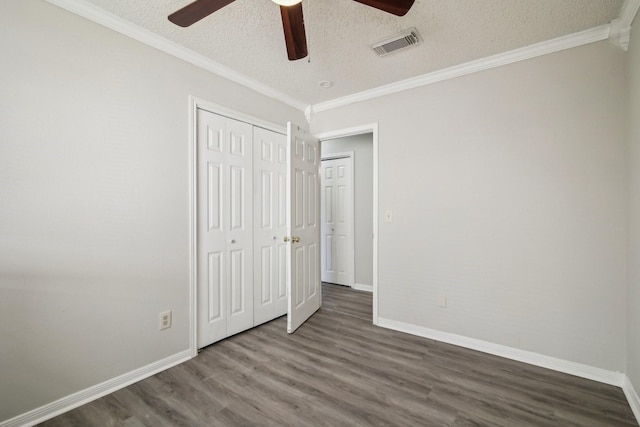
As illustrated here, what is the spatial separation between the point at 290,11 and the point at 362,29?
796mm

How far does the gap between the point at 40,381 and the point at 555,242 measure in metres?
3.56

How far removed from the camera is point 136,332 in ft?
6.54

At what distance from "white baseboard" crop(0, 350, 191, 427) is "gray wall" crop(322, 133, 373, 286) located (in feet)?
8.99

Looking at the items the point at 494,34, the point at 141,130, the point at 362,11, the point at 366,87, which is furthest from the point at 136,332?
the point at 494,34

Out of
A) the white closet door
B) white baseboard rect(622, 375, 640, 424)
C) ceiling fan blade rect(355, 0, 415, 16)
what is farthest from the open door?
white baseboard rect(622, 375, 640, 424)

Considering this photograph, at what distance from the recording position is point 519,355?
2.26 m

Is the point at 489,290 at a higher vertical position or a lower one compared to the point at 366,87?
lower

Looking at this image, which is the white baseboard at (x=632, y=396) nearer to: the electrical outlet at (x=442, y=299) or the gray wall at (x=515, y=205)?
the gray wall at (x=515, y=205)

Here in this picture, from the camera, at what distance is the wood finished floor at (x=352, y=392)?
1632mm

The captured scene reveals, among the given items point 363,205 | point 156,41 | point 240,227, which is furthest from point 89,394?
point 363,205

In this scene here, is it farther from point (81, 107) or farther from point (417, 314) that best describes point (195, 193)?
point (417, 314)

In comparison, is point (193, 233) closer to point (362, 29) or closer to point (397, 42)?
point (362, 29)

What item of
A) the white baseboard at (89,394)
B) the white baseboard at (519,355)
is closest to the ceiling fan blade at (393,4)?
the white baseboard at (519,355)

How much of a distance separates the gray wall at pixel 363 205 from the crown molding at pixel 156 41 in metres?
1.73
